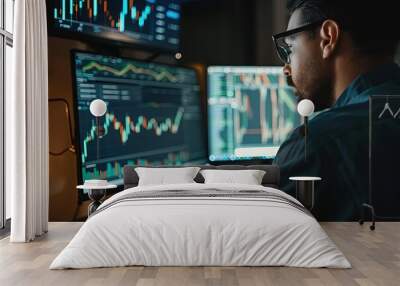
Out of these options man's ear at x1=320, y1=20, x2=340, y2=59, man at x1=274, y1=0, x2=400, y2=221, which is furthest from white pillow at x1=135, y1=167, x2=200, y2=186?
man's ear at x1=320, y1=20, x2=340, y2=59

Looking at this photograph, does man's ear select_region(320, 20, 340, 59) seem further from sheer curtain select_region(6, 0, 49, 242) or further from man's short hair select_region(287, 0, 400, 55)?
sheer curtain select_region(6, 0, 49, 242)

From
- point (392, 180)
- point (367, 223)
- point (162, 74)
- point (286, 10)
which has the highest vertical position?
point (286, 10)

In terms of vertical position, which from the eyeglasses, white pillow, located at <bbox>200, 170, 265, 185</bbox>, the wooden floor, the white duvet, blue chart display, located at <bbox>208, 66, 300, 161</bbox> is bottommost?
the wooden floor

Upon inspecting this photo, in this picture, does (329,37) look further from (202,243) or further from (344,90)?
(202,243)

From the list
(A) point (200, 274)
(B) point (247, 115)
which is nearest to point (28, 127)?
(A) point (200, 274)

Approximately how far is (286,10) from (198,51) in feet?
4.03

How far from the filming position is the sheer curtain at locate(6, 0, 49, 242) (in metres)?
5.83

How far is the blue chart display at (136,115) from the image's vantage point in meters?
7.09

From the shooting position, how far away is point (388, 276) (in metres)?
4.32

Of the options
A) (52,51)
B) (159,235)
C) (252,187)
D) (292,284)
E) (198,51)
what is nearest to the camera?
(292,284)

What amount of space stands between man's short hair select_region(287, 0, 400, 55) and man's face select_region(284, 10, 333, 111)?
0.31 meters

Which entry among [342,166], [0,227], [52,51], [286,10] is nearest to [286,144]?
[342,166]

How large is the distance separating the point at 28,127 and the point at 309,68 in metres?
3.55

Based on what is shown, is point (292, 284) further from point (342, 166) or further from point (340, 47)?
point (340, 47)
